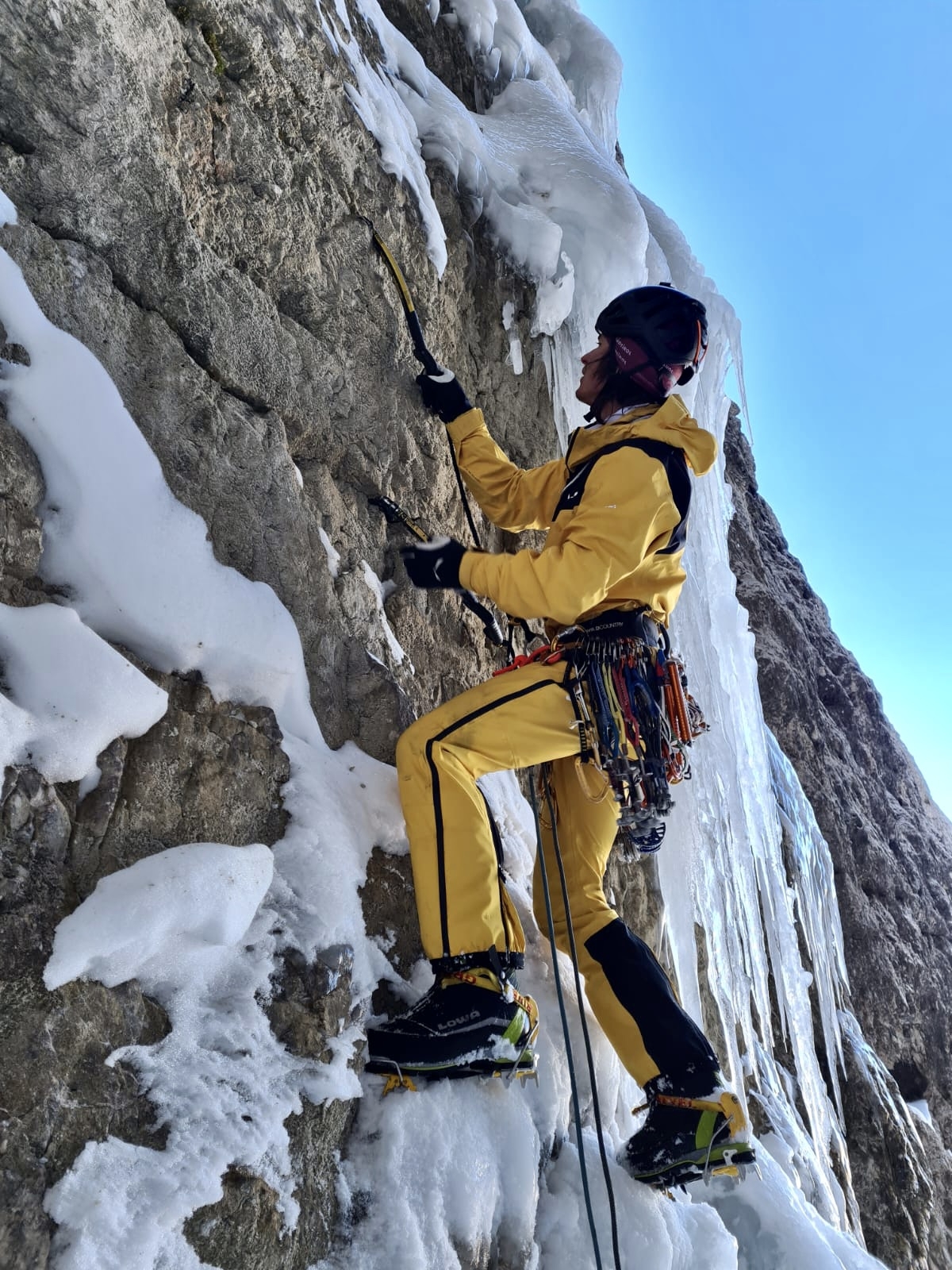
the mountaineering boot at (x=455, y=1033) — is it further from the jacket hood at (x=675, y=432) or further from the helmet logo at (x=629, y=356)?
the helmet logo at (x=629, y=356)

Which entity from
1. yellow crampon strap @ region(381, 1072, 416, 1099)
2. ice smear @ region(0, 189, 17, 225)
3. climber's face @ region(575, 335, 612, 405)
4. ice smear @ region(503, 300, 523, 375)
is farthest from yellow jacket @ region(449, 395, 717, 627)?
ice smear @ region(503, 300, 523, 375)

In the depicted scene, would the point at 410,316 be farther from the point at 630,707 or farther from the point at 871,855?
the point at 871,855

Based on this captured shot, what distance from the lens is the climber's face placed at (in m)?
2.77

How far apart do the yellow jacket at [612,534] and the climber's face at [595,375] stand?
16 cm

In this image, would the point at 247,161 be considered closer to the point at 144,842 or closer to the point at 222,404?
the point at 222,404

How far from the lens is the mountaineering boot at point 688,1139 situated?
6.70ft

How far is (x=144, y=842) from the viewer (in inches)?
70.2

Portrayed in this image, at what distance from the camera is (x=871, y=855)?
26.1 ft

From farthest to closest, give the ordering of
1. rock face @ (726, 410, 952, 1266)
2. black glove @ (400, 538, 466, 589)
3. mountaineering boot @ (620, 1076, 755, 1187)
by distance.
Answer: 1. rock face @ (726, 410, 952, 1266)
2. black glove @ (400, 538, 466, 589)
3. mountaineering boot @ (620, 1076, 755, 1187)

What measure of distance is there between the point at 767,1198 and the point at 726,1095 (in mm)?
1109

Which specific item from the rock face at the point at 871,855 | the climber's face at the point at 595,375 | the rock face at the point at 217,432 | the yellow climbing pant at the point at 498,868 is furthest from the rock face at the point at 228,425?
the rock face at the point at 871,855

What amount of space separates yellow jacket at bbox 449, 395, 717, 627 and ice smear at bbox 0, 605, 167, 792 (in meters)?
0.97

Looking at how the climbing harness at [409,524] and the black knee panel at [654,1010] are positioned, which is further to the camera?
the climbing harness at [409,524]

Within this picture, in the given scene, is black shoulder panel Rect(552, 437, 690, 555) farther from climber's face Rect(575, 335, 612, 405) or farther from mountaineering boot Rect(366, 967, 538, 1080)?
mountaineering boot Rect(366, 967, 538, 1080)
